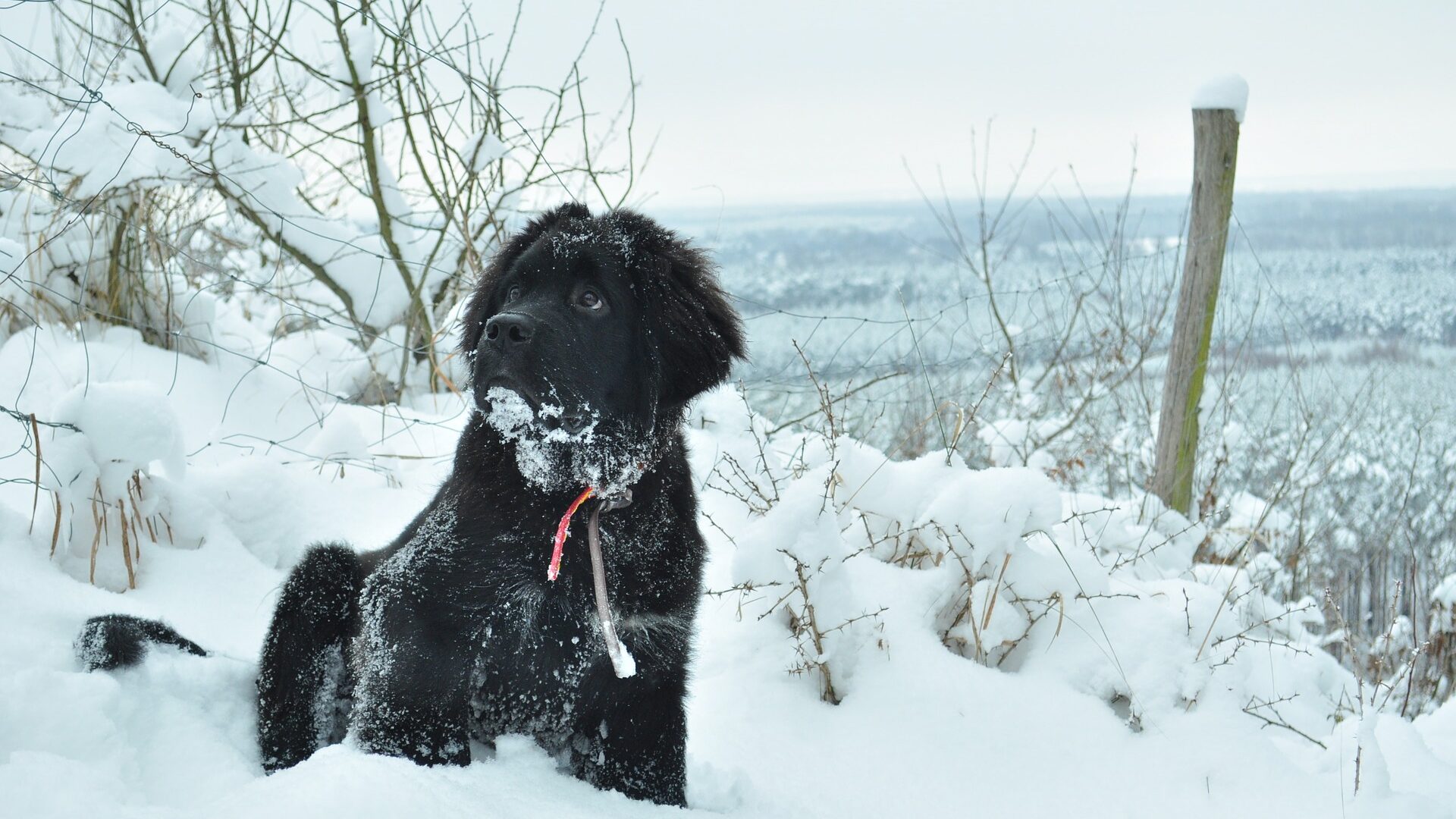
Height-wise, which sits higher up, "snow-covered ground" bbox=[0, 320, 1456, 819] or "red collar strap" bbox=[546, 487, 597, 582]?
"red collar strap" bbox=[546, 487, 597, 582]

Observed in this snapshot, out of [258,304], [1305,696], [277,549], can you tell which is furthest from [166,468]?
[258,304]

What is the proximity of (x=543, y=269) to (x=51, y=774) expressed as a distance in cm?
162

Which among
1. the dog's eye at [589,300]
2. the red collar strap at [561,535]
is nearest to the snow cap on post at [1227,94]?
the dog's eye at [589,300]

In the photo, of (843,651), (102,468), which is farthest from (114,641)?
(843,651)

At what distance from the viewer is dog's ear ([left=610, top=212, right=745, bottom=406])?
2.75m

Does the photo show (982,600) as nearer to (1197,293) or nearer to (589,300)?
(589,300)

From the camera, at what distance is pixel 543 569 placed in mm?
2461

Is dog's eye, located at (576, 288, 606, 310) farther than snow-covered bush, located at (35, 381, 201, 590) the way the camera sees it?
No

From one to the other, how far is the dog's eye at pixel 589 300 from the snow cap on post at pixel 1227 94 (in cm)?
415

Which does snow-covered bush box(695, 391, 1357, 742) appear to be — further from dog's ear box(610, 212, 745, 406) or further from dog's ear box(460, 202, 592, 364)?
dog's ear box(460, 202, 592, 364)

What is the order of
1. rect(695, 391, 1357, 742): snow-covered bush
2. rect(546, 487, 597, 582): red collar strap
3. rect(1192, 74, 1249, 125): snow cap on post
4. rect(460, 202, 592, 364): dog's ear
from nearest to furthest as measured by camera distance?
rect(546, 487, 597, 582): red collar strap, rect(460, 202, 592, 364): dog's ear, rect(695, 391, 1357, 742): snow-covered bush, rect(1192, 74, 1249, 125): snow cap on post

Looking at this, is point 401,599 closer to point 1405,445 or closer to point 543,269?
point 543,269

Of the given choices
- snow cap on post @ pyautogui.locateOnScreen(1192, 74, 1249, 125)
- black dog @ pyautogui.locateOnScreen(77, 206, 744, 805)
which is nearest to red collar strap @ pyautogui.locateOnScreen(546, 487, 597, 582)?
black dog @ pyautogui.locateOnScreen(77, 206, 744, 805)

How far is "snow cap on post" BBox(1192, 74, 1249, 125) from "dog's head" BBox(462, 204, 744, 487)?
3.66 metres
